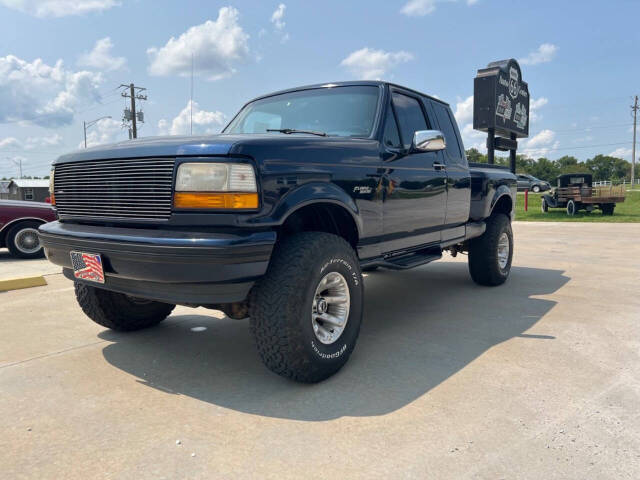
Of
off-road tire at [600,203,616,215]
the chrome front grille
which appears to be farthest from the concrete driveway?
off-road tire at [600,203,616,215]

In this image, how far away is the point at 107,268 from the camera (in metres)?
2.80

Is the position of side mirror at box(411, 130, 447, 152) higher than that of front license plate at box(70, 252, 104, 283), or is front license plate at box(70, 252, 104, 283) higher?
side mirror at box(411, 130, 447, 152)

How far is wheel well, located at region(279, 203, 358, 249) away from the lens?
3.16 metres

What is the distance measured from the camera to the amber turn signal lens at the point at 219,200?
2.56 metres

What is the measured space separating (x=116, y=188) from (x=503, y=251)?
4682 millimetres

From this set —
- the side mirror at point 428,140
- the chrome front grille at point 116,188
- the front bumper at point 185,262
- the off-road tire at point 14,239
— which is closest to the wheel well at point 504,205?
the side mirror at point 428,140

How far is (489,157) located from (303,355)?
14.7m

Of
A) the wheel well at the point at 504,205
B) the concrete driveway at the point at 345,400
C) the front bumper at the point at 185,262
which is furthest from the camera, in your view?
the wheel well at the point at 504,205

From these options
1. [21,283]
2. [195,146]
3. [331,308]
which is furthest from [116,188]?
[21,283]

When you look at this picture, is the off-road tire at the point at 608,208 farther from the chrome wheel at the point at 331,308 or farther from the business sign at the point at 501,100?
the chrome wheel at the point at 331,308

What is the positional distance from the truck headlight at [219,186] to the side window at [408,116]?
6.02ft

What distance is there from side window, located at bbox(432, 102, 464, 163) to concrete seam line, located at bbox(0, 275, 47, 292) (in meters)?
4.97

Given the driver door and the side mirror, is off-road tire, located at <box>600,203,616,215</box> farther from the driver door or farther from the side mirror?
the side mirror

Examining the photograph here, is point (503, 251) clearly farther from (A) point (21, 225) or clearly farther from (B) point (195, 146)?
(A) point (21, 225)
